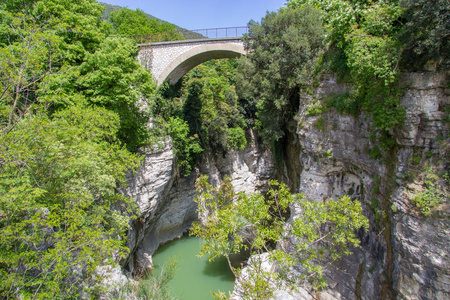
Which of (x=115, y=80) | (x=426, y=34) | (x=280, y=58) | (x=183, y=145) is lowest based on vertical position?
(x=183, y=145)

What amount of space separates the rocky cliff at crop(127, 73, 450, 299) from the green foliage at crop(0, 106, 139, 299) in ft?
14.6

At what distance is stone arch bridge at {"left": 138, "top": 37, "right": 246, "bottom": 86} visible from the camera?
16.0m

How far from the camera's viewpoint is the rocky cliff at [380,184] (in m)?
6.62

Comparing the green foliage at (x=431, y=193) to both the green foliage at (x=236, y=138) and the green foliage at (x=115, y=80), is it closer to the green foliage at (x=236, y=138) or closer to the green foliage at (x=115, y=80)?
the green foliage at (x=115, y=80)

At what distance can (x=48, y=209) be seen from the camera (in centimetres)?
671

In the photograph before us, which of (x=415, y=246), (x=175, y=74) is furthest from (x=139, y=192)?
(x=415, y=246)

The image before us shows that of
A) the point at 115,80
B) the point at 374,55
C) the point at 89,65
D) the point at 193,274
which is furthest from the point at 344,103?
the point at 193,274

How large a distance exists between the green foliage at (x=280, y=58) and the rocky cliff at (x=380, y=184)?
1200 mm

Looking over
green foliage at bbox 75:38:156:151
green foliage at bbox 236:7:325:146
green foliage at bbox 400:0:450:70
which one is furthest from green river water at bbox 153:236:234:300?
green foliage at bbox 400:0:450:70

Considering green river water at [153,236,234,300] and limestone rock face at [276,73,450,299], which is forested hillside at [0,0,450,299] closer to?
limestone rock face at [276,73,450,299]

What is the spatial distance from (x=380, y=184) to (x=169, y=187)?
1077cm

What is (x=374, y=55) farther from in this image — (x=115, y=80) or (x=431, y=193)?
(x=115, y=80)

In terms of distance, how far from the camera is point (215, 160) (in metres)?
19.0

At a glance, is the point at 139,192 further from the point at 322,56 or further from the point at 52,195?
the point at 322,56
